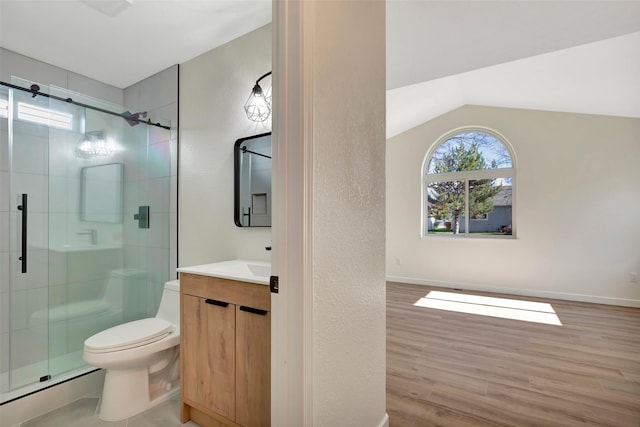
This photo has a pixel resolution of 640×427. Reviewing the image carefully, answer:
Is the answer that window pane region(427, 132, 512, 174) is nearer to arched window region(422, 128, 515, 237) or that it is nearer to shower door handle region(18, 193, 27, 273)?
arched window region(422, 128, 515, 237)

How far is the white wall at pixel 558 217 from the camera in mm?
3953

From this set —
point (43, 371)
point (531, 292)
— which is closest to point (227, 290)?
point (43, 371)

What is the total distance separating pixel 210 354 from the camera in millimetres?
1593

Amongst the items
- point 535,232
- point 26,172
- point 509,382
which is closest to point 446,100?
point 535,232

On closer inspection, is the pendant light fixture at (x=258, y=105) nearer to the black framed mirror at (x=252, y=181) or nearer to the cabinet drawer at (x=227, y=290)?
the black framed mirror at (x=252, y=181)

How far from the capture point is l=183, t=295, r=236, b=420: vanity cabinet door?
151 cm

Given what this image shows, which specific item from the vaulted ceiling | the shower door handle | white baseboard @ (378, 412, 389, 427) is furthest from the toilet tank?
the vaulted ceiling

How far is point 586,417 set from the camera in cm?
176

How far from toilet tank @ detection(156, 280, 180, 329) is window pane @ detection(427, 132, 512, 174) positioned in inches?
178

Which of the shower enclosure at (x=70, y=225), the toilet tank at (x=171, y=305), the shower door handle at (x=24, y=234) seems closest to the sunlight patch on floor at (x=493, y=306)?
the toilet tank at (x=171, y=305)

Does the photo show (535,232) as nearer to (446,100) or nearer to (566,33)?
(446,100)

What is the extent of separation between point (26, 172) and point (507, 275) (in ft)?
18.6

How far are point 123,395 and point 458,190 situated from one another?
5109mm

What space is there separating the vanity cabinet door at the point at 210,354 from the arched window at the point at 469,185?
4.48 m
